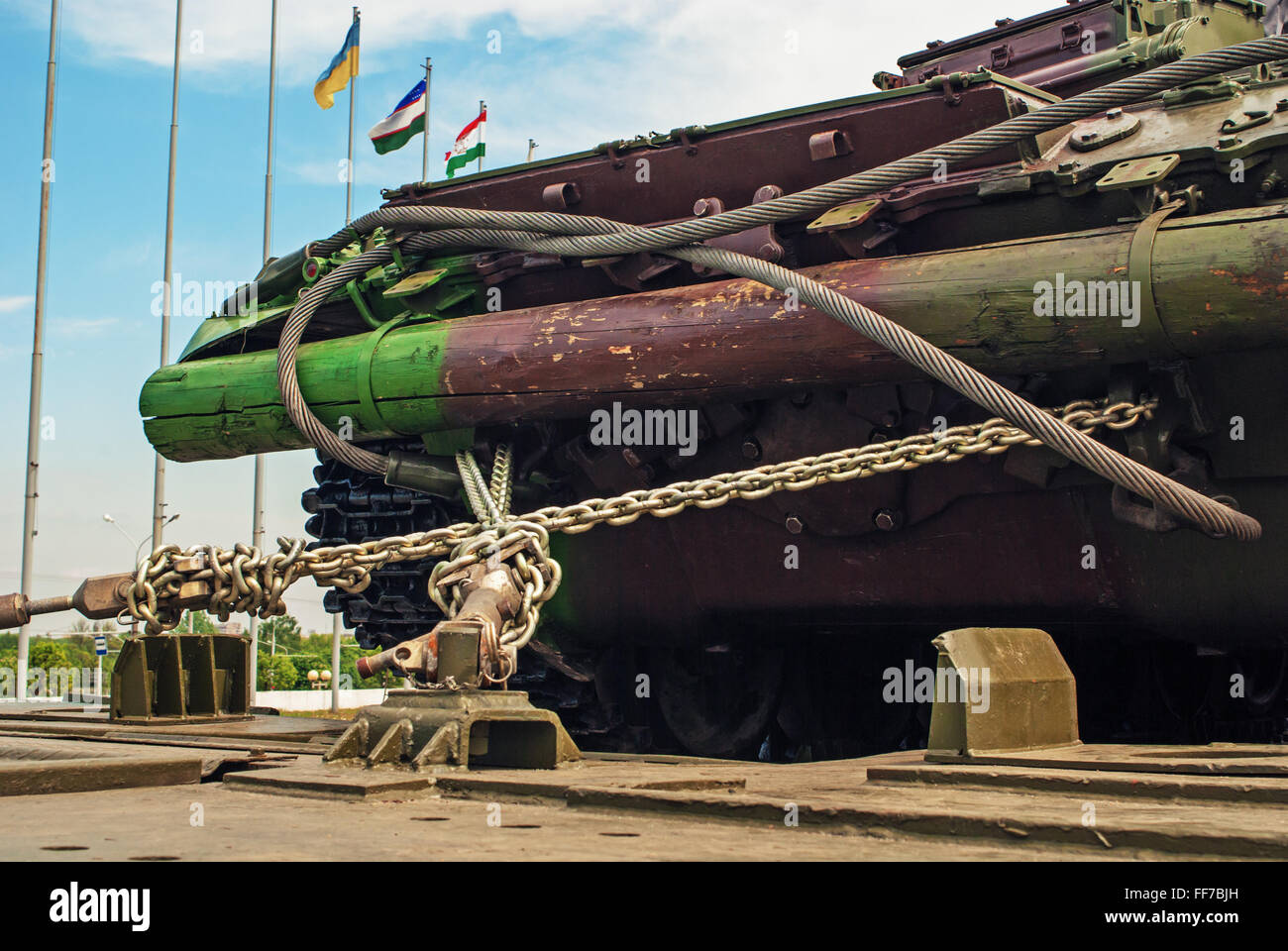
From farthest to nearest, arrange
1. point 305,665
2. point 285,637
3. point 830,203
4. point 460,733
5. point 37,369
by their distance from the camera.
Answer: point 285,637 → point 305,665 → point 37,369 → point 830,203 → point 460,733

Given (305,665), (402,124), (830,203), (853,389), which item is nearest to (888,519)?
(853,389)

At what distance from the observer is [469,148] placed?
63.6 feet

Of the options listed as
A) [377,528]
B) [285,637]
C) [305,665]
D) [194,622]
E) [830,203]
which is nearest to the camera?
[830,203]

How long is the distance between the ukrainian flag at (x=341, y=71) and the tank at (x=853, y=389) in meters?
13.0

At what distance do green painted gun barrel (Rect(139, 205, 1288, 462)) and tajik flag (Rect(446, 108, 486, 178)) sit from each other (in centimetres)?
1142

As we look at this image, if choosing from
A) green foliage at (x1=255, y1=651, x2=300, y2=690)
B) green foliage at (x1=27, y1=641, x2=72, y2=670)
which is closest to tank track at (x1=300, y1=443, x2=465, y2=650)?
green foliage at (x1=27, y1=641, x2=72, y2=670)

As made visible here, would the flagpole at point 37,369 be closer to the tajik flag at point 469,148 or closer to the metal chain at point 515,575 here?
the tajik flag at point 469,148

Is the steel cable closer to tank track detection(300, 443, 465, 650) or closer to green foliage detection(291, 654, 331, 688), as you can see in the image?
tank track detection(300, 443, 465, 650)

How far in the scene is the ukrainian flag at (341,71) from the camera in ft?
67.6

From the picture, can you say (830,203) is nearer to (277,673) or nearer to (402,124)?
(402,124)

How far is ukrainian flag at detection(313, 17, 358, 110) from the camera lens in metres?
20.6

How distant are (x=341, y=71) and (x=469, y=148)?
2697 mm

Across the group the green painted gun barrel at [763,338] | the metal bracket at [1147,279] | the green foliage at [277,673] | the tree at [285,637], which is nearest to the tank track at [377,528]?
the green painted gun barrel at [763,338]
